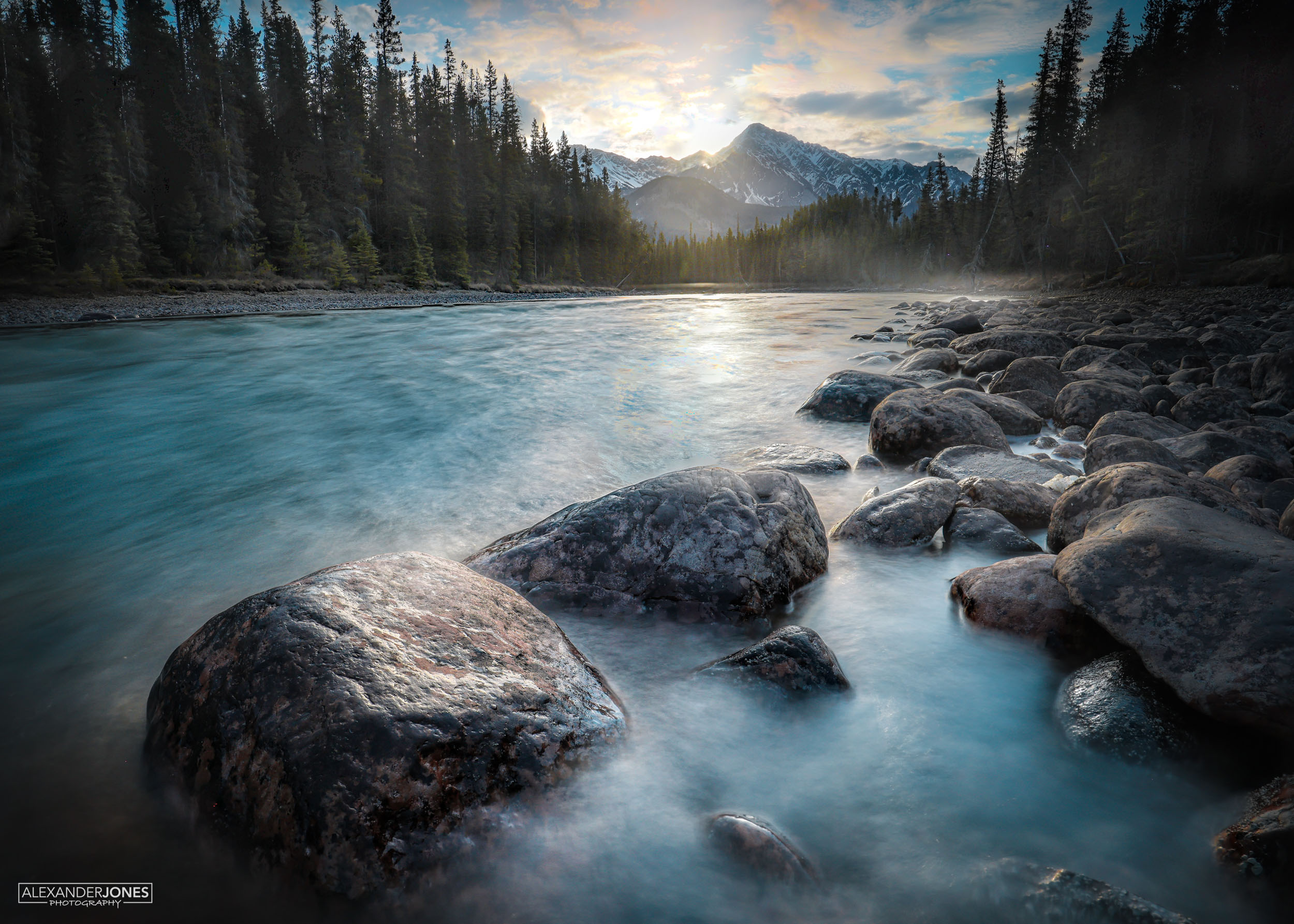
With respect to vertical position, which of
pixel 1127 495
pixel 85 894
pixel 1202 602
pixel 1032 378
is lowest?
pixel 85 894

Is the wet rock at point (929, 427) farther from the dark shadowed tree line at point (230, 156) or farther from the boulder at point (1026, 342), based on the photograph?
the dark shadowed tree line at point (230, 156)

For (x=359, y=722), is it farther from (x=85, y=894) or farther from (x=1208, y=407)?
(x=1208, y=407)

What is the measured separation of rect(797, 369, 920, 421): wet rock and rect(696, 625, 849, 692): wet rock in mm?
5405

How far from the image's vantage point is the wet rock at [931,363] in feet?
34.1

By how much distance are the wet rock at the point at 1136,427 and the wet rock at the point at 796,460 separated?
7.92 ft

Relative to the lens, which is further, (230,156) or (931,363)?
(230,156)

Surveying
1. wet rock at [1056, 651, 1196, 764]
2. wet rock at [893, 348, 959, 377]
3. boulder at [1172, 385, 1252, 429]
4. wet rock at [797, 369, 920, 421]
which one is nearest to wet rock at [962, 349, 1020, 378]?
wet rock at [893, 348, 959, 377]

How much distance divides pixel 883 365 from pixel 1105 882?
11416mm

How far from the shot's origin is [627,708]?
250 cm

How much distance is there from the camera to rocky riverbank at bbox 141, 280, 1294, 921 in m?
1.69

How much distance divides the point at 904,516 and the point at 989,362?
7.28m

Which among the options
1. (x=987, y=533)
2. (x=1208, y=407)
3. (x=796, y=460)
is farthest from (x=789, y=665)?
(x=1208, y=407)

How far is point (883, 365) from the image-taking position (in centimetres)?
1206

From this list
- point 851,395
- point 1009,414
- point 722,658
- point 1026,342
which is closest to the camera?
point 722,658
